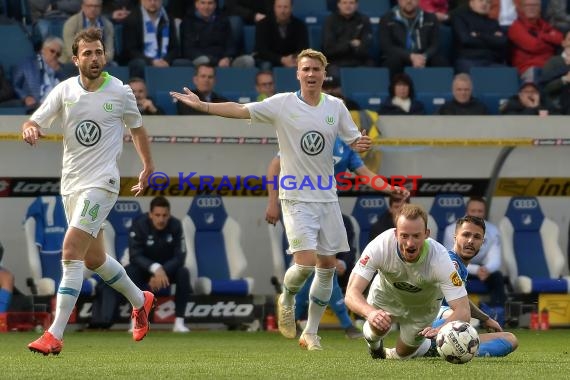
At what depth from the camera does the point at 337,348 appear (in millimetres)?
11094

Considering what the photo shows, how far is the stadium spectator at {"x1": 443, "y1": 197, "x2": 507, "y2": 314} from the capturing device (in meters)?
14.2

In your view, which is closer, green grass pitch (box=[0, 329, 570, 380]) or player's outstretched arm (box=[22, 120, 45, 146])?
green grass pitch (box=[0, 329, 570, 380])

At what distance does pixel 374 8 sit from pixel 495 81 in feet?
6.55

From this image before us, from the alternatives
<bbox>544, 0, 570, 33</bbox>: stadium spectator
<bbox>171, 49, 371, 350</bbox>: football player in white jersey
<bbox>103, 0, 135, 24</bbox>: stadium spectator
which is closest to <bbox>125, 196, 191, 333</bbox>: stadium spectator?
<bbox>103, 0, 135, 24</bbox>: stadium spectator

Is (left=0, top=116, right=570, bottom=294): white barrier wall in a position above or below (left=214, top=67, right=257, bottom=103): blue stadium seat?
below

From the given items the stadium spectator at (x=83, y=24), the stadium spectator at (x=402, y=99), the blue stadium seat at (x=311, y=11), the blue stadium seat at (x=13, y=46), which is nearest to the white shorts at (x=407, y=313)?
the stadium spectator at (x=402, y=99)

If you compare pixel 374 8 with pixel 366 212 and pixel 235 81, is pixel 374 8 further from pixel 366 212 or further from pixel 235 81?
pixel 366 212

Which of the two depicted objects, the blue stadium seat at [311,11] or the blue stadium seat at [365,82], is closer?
the blue stadium seat at [365,82]

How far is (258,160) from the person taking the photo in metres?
14.7

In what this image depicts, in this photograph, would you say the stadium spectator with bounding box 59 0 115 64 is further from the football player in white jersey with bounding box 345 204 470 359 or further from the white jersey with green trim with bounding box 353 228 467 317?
the white jersey with green trim with bounding box 353 228 467 317

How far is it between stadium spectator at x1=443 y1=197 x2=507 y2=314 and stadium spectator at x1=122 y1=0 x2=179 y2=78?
377 cm

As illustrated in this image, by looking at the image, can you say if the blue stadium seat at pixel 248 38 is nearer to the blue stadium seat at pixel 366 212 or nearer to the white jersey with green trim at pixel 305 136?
the blue stadium seat at pixel 366 212

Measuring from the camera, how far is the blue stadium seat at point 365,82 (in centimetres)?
1555

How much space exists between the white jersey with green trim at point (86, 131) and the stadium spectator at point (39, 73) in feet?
17.6
